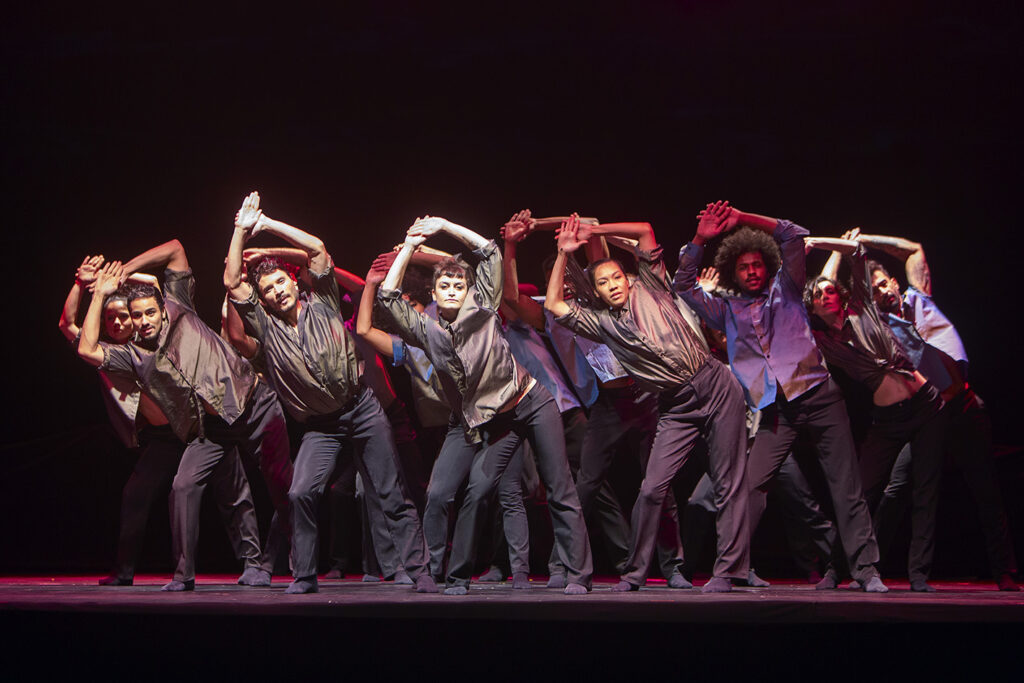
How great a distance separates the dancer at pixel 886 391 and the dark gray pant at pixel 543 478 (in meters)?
1.63

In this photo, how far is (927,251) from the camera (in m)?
6.83

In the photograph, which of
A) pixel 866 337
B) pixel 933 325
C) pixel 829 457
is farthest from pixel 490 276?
pixel 933 325

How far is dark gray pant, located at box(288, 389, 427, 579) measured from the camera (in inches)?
168

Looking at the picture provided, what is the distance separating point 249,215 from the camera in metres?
4.55

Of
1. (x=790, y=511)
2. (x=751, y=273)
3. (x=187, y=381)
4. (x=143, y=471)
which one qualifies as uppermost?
(x=751, y=273)

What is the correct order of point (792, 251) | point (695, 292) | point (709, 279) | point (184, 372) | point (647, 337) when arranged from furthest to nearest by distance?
point (709, 279), point (695, 292), point (184, 372), point (792, 251), point (647, 337)

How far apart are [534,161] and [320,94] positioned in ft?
5.65

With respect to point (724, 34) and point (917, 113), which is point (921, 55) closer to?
point (917, 113)

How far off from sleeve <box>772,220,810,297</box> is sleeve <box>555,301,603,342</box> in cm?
101

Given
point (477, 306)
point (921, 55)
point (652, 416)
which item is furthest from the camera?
point (921, 55)

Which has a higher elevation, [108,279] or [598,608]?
[108,279]

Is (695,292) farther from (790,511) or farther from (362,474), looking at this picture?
(362,474)

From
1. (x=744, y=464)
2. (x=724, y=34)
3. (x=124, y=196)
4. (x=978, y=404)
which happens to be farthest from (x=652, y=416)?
(x=124, y=196)

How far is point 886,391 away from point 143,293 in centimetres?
392
